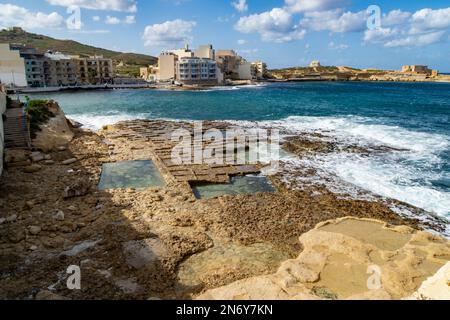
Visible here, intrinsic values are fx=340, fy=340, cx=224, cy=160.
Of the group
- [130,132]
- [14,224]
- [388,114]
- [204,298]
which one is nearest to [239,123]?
[130,132]

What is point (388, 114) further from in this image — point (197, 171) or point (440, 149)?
point (197, 171)

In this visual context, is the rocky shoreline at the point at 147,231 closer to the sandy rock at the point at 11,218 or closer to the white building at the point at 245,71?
the sandy rock at the point at 11,218

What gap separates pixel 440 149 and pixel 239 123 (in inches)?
766

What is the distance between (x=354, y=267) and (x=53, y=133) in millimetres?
24419

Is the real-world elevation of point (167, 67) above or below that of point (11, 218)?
above

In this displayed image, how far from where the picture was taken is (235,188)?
1759cm

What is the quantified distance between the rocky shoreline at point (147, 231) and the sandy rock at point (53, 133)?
3.87 meters

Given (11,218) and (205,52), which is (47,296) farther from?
(205,52)

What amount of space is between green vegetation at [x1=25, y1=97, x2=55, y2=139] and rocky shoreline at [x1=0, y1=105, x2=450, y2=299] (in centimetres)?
638

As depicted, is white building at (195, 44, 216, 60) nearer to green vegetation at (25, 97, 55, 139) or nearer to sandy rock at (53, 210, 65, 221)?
green vegetation at (25, 97, 55, 139)

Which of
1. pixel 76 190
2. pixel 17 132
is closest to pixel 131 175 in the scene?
pixel 76 190

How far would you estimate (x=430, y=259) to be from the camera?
10.2 meters

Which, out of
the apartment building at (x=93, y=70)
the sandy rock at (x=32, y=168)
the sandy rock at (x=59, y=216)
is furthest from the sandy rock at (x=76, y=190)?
the apartment building at (x=93, y=70)

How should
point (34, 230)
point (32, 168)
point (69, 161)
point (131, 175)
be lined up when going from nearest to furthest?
point (34, 230) → point (32, 168) → point (131, 175) → point (69, 161)
